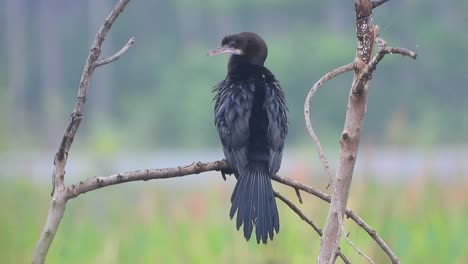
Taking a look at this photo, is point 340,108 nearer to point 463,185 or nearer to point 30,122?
point 30,122

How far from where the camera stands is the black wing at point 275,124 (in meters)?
4.02

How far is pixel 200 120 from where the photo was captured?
2070 cm

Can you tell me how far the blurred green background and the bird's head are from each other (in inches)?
23.5

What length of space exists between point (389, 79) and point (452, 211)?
14.6 meters

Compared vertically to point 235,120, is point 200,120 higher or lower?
higher

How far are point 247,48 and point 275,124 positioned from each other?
0.73 meters

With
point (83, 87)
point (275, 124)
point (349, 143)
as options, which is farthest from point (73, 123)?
point (275, 124)

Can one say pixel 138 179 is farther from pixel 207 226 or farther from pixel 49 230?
pixel 207 226

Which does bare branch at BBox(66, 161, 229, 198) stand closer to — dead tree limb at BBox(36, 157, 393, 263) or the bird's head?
dead tree limb at BBox(36, 157, 393, 263)

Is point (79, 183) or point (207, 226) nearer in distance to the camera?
point (79, 183)

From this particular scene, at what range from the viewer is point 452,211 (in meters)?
6.09

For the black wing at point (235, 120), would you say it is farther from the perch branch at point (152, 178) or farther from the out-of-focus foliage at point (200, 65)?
the out-of-focus foliage at point (200, 65)

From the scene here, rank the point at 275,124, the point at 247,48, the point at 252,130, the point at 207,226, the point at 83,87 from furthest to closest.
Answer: the point at 207,226 → the point at 247,48 → the point at 252,130 → the point at 275,124 → the point at 83,87

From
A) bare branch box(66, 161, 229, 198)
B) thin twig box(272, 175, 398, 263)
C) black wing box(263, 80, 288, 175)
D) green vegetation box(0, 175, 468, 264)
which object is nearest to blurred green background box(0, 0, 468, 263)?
green vegetation box(0, 175, 468, 264)
